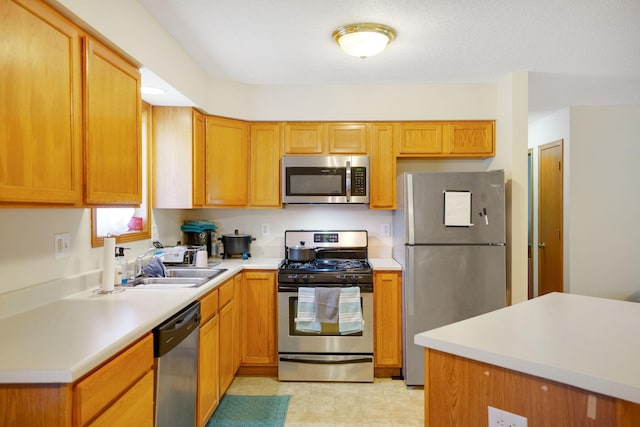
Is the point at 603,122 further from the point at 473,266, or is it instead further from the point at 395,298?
the point at 395,298

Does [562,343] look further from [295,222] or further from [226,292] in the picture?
[295,222]

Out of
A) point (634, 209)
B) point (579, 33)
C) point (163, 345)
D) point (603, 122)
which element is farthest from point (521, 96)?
point (163, 345)

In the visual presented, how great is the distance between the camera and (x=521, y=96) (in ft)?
10.00

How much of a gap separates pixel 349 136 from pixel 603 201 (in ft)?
9.29

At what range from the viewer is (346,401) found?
2.69 m

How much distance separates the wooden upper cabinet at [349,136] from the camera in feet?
11.0

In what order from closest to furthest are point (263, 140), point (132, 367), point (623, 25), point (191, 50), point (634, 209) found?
point (132, 367) → point (623, 25) → point (191, 50) → point (263, 140) → point (634, 209)

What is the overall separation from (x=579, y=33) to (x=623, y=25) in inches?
8.5

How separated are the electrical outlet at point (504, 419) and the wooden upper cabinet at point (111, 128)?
1.70 m

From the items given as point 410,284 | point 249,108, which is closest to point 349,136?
point 249,108

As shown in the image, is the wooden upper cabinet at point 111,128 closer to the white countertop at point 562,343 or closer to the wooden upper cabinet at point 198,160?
the wooden upper cabinet at point 198,160

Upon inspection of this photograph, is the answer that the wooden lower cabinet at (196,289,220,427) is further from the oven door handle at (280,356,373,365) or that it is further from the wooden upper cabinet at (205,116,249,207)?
→ the wooden upper cabinet at (205,116,249,207)

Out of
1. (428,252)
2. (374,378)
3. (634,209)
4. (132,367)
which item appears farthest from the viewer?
(634,209)

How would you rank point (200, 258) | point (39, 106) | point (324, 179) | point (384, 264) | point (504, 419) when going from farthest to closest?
point (324, 179) → point (384, 264) → point (200, 258) → point (39, 106) → point (504, 419)
